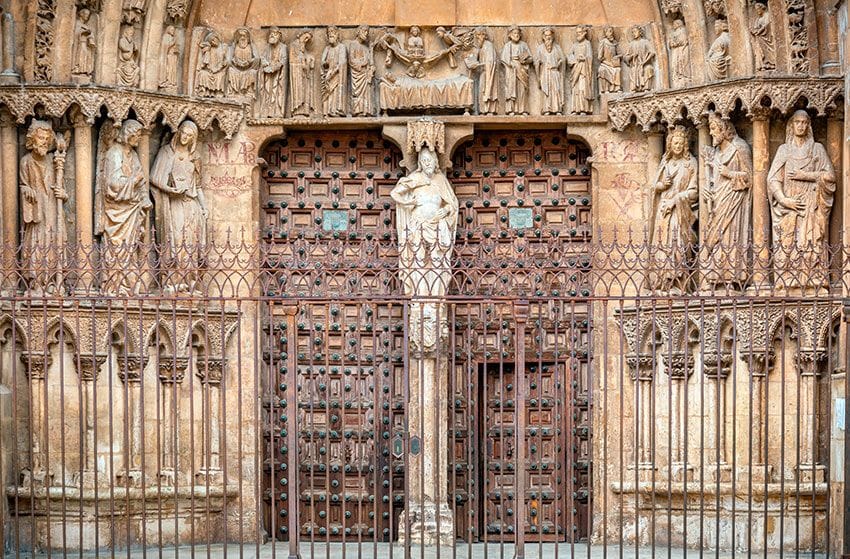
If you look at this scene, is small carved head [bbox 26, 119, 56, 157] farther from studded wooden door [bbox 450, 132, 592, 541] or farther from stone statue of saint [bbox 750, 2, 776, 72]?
stone statue of saint [bbox 750, 2, 776, 72]

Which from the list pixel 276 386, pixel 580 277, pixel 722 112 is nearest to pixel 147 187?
pixel 276 386

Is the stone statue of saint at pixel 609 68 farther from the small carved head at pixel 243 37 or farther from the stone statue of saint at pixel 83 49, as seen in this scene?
the stone statue of saint at pixel 83 49

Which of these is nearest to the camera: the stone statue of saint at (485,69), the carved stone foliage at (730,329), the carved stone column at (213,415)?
the carved stone foliage at (730,329)

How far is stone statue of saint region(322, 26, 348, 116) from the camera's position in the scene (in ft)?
46.5

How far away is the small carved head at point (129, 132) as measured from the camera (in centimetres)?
1343

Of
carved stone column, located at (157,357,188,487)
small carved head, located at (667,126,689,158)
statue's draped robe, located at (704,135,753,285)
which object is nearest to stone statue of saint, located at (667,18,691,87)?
small carved head, located at (667,126,689,158)

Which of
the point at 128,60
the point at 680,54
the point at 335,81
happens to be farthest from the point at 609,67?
the point at 128,60

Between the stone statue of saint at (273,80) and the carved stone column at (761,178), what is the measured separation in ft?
14.9

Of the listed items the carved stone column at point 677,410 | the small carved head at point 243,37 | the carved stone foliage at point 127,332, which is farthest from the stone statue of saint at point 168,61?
the carved stone column at point 677,410

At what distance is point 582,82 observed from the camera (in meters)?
14.1

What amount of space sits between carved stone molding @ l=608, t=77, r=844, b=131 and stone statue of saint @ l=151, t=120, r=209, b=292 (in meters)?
4.09

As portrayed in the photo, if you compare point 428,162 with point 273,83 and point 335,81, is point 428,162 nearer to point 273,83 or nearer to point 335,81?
point 335,81

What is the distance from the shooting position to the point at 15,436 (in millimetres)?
11781

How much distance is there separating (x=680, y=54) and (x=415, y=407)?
4.23 metres
